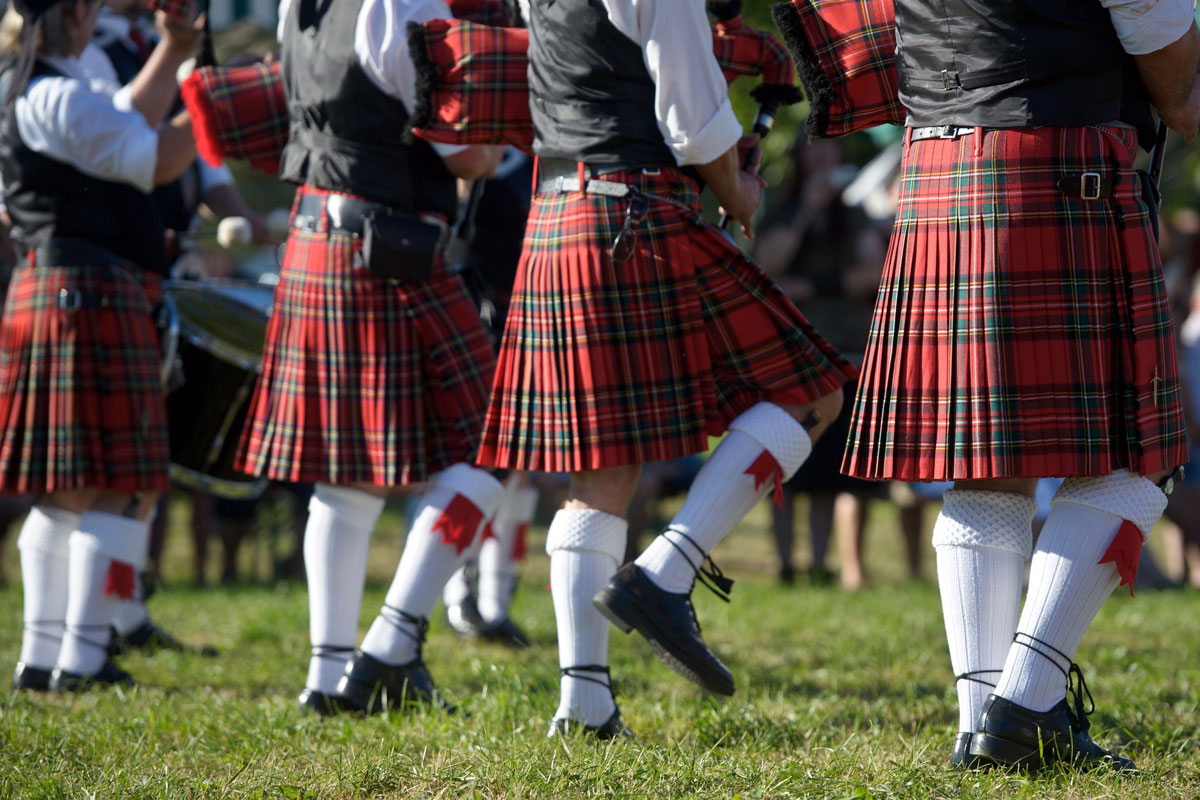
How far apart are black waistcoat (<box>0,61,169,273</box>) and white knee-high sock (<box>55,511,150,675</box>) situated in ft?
2.35

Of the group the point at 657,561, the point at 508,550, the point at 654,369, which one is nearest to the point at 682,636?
the point at 657,561

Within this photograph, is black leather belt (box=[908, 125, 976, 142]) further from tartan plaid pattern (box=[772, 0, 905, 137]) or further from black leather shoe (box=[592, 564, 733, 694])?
black leather shoe (box=[592, 564, 733, 694])

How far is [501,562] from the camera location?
420cm

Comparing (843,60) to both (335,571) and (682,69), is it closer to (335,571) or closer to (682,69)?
(682,69)

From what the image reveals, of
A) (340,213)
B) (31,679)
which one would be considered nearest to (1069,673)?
(340,213)

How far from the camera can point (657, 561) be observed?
224 cm

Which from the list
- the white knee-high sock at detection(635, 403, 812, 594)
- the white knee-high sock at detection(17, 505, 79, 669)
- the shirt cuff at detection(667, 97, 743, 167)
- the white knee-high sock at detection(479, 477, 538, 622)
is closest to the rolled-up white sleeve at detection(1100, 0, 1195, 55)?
the shirt cuff at detection(667, 97, 743, 167)

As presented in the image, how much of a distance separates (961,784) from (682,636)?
54 cm

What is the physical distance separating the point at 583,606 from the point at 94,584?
1553 millimetres

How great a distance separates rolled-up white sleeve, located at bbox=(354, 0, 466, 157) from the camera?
2648mm

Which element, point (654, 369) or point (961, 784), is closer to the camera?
point (961, 784)

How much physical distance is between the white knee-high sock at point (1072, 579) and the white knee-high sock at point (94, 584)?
7.53 ft

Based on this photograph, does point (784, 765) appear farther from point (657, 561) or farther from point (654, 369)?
point (654, 369)

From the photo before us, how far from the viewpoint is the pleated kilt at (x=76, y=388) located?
10.4 ft
